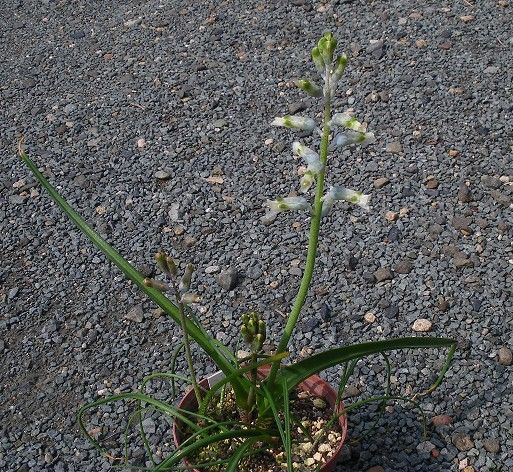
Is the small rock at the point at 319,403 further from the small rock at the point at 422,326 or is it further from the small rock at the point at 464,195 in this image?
the small rock at the point at 464,195

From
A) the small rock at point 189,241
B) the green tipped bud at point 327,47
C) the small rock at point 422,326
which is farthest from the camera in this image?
the small rock at point 189,241

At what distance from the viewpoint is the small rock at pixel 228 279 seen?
2.75 m

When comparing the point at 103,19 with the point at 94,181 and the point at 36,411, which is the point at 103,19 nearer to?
the point at 94,181

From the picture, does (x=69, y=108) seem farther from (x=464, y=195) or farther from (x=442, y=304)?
(x=442, y=304)

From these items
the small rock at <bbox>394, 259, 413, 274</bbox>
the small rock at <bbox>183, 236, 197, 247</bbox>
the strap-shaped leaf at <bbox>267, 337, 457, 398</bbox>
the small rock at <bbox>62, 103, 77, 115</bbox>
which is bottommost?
the small rock at <bbox>394, 259, 413, 274</bbox>

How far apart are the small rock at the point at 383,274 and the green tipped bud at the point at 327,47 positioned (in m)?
1.23

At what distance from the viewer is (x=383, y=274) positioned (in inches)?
108

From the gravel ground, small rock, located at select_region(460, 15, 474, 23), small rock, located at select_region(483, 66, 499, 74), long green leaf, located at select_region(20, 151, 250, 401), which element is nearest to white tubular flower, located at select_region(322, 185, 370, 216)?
long green leaf, located at select_region(20, 151, 250, 401)

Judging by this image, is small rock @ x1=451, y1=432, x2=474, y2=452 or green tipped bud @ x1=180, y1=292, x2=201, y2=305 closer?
green tipped bud @ x1=180, y1=292, x2=201, y2=305

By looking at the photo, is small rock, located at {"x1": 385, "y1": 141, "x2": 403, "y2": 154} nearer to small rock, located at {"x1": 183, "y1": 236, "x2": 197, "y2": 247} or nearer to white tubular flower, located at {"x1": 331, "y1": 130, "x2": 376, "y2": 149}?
small rock, located at {"x1": 183, "y1": 236, "x2": 197, "y2": 247}

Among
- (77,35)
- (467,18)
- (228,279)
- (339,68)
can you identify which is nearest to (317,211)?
(339,68)

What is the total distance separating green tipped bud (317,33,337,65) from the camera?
62.9 inches

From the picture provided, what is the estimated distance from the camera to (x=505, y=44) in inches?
149

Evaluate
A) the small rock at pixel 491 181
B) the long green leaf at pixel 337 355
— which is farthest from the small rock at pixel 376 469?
the small rock at pixel 491 181
